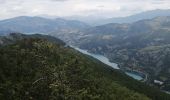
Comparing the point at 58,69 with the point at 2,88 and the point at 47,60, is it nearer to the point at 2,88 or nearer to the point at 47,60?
the point at 47,60

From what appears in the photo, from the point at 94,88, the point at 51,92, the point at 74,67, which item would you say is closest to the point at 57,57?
the point at 74,67

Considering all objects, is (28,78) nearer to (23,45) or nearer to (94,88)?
(94,88)

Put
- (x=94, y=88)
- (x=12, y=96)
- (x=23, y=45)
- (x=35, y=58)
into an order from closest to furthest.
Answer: (x=12, y=96) → (x=94, y=88) → (x=35, y=58) → (x=23, y=45)

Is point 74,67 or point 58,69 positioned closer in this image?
point 58,69

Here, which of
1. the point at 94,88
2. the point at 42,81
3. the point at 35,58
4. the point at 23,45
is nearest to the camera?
the point at 42,81

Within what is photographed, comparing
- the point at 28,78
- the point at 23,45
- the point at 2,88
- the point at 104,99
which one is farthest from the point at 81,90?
the point at 23,45

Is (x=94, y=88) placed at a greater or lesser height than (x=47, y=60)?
lesser

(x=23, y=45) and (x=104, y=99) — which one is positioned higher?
(x=23, y=45)

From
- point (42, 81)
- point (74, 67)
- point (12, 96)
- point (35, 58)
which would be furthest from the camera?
point (74, 67)

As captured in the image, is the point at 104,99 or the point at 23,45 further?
the point at 23,45
